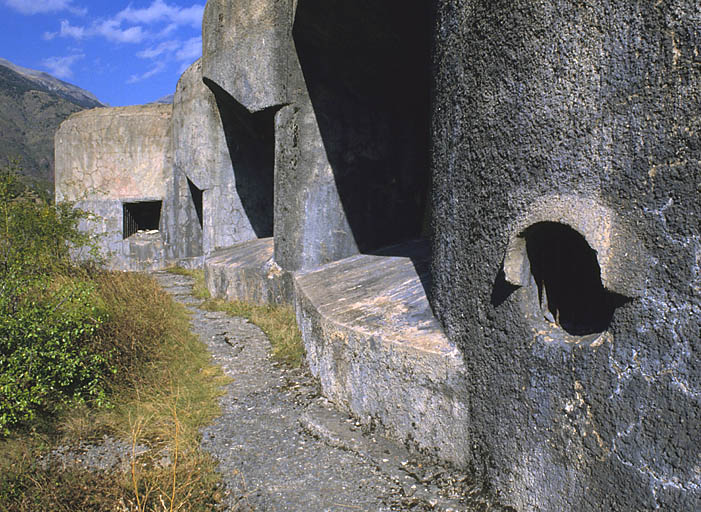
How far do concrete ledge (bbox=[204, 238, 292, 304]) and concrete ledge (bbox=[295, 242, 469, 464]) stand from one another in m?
1.44

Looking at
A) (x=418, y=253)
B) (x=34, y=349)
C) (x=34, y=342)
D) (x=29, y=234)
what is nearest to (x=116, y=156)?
(x=29, y=234)

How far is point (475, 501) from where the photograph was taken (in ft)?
6.05

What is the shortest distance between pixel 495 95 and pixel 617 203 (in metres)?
0.58

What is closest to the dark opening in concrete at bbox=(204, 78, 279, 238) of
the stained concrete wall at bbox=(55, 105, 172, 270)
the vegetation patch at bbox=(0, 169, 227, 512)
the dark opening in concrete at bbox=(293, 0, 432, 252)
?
the dark opening in concrete at bbox=(293, 0, 432, 252)

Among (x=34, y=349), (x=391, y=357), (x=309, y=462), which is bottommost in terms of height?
(x=309, y=462)

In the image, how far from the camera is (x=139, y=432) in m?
2.25

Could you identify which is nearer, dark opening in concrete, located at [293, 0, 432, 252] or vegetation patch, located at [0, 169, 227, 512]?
vegetation patch, located at [0, 169, 227, 512]

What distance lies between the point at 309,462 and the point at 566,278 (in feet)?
4.39

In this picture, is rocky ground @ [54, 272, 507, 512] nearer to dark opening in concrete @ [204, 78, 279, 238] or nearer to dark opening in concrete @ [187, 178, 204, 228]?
dark opening in concrete @ [204, 78, 279, 238]

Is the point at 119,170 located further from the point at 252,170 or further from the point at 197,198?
the point at 252,170

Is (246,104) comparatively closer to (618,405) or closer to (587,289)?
(587,289)

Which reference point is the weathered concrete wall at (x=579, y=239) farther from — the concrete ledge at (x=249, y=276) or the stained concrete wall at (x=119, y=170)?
the stained concrete wall at (x=119, y=170)

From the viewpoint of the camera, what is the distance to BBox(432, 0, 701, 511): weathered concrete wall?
1348mm

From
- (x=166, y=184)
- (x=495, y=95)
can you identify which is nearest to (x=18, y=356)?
(x=495, y=95)
